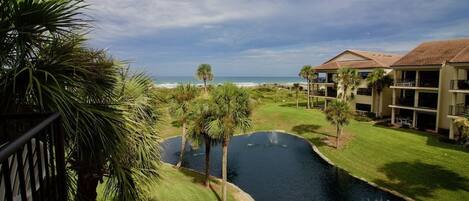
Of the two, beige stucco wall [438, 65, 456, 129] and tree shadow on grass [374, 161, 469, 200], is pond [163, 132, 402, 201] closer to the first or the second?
tree shadow on grass [374, 161, 469, 200]

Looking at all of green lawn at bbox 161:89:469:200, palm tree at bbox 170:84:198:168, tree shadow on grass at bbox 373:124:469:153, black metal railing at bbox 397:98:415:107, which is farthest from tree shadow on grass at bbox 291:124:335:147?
palm tree at bbox 170:84:198:168

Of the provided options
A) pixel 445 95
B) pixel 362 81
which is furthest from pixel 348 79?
pixel 445 95

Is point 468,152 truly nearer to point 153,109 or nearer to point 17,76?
point 153,109

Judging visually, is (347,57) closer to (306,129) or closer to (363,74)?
(363,74)

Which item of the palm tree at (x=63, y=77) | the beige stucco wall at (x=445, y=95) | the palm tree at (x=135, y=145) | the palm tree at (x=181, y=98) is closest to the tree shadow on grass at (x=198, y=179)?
the palm tree at (x=181, y=98)

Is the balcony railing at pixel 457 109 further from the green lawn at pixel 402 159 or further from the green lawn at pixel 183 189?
the green lawn at pixel 183 189

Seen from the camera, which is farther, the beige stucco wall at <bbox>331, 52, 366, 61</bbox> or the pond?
the beige stucco wall at <bbox>331, 52, 366, 61</bbox>
